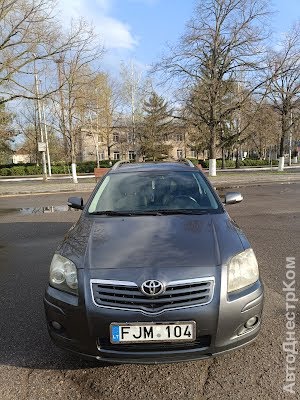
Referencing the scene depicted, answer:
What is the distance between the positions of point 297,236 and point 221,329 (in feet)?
17.0

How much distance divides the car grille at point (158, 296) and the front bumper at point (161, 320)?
4 cm

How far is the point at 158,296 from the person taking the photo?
2.48 metres

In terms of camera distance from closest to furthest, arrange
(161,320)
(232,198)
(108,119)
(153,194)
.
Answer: (161,320)
(153,194)
(232,198)
(108,119)

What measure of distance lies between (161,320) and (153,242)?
70 cm

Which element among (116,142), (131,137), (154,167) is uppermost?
(131,137)

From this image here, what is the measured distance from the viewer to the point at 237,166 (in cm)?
4844

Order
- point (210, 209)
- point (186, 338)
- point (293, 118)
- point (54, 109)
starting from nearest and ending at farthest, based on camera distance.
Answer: point (186, 338) < point (210, 209) < point (54, 109) < point (293, 118)

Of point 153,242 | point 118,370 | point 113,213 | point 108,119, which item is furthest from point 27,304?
point 108,119

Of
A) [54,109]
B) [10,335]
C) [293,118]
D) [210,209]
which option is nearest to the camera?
[10,335]

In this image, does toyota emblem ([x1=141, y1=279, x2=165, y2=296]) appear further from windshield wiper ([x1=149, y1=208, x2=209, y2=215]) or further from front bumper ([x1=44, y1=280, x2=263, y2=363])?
windshield wiper ([x1=149, y1=208, x2=209, y2=215])

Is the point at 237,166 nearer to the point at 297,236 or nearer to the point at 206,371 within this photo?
the point at 297,236

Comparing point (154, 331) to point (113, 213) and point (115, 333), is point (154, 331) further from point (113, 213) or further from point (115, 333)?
point (113, 213)

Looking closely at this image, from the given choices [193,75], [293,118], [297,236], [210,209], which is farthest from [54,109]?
[210,209]

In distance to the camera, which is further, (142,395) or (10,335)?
(10,335)
